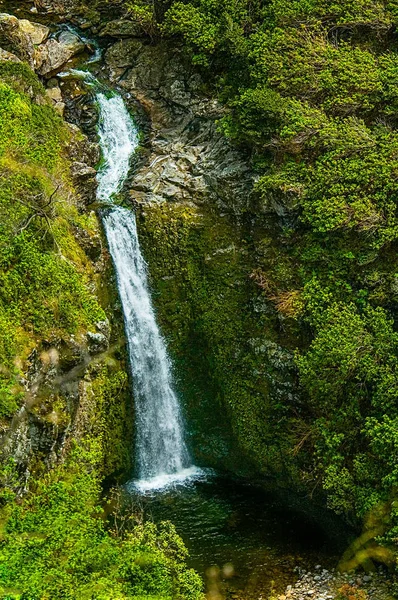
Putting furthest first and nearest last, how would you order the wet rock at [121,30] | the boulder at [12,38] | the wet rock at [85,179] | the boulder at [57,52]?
the wet rock at [121,30] → the boulder at [57,52] → the boulder at [12,38] → the wet rock at [85,179]

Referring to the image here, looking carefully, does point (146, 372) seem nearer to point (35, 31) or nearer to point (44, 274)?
point (44, 274)

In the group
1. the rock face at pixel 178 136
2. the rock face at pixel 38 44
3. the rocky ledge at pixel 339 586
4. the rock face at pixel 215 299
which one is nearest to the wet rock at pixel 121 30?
the rock face at pixel 178 136

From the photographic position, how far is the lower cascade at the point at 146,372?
14.2 meters

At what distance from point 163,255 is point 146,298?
1.17 m

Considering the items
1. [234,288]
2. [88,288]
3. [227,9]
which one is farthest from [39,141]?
[227,9]

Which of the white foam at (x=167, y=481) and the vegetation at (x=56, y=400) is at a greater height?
the vegetation at (x=56, y=400)

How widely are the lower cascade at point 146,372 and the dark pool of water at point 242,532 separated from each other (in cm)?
78

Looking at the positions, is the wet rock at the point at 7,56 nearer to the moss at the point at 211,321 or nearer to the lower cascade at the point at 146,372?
the lower cascade at the point at 146,372

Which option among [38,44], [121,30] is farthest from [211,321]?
[121,30]

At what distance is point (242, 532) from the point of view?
12664 millimetres

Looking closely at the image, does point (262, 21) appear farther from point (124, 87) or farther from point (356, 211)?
point (356, 211)

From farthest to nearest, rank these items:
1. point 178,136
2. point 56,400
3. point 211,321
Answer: point 178,136 → point 211,321 → point 56,400

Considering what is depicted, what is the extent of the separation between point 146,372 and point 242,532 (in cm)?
435

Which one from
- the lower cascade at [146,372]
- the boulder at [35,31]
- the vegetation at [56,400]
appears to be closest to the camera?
the vegetation at [56,400]
